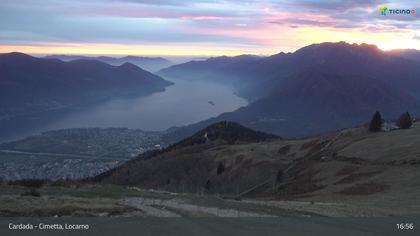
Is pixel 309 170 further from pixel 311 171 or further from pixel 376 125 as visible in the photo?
pixel 376 125

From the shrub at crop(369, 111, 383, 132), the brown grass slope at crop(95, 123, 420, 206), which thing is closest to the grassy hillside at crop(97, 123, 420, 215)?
the brown grass slope at crop(95, 123, 420, 206)

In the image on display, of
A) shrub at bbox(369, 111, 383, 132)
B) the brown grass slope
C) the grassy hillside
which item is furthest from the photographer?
shrub at bbox(369, 111, 383, 132)

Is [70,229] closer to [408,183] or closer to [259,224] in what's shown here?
[259,224]

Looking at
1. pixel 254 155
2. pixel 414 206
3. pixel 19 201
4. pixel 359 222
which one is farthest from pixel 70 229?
pixel 254 155

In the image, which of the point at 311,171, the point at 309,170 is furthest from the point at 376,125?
the point at 311,171

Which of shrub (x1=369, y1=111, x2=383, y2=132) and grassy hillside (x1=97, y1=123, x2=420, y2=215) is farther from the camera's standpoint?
shrub (x1=369, y1=111, x2=383, y2=132)

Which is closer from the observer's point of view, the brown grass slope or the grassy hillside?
the grassy hillside

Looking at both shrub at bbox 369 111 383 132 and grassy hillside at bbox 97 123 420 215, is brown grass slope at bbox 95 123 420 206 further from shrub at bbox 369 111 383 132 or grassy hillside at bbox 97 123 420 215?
shrub at bbox 369 111 383 132

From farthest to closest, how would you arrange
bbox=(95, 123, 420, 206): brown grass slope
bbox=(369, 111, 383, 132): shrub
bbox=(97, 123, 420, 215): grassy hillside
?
bbox=(369, 111, 383, 132): shrub → bbox=(95, 123, 420, 206): brown grass slope → bbox=(97, 123, 420, 215): grassy hillside

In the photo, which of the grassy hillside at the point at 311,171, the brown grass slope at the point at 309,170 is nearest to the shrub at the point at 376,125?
the grassy hillside at the point at 311,171

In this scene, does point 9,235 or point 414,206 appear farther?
point 414,206

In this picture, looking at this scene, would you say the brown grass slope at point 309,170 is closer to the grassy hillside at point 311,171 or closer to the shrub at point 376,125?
the grassy hillside at point 311,171
